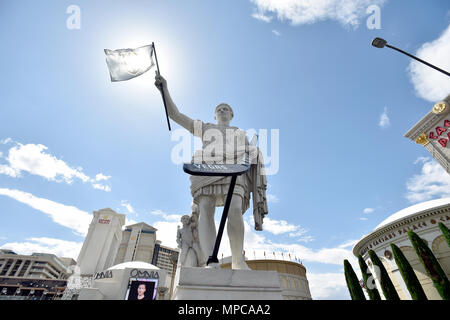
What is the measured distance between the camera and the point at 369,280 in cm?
1964

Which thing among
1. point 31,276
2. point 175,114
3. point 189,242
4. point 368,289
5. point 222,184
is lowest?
point 189,242

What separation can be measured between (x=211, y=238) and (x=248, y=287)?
3.25ft

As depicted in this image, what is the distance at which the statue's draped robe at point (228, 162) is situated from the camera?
361 cm

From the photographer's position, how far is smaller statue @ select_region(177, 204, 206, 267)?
4136 mm

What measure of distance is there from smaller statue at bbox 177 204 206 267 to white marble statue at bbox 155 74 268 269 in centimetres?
81

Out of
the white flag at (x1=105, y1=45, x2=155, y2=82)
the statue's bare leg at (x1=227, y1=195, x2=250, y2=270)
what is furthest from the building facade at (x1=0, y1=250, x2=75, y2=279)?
the statue's bare leg at (x1=227, y1=195, x2=250, y2=270)

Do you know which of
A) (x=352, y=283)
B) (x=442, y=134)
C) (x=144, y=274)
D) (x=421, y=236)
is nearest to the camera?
(x=442, y=134)

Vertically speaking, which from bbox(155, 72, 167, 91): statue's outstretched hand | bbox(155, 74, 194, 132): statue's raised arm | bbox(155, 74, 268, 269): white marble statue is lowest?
bbox(155, 74, 268, 269): white marble statue

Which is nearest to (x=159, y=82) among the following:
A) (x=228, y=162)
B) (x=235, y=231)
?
(x=228, y=162)

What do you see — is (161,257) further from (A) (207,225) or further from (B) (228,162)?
(B) (228,162)

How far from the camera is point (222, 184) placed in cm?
361

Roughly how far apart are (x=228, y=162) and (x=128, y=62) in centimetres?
356

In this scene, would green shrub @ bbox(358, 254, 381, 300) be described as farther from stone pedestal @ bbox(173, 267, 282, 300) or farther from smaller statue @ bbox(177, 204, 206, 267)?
stone pedestal @ bbox(173, 267, 282, 300)

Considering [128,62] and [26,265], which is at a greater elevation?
[26,265]
